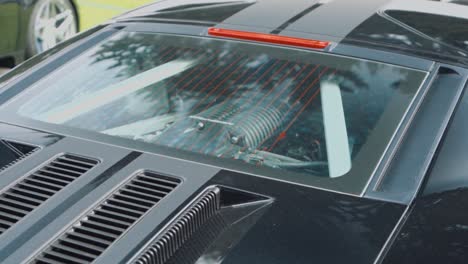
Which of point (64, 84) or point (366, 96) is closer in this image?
point (366, 96)

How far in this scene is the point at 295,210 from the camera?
2023 mm

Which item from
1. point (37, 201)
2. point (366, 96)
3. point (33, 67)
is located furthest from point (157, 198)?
point (33, 67)

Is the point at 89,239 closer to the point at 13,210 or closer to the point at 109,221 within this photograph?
the point at 109,221

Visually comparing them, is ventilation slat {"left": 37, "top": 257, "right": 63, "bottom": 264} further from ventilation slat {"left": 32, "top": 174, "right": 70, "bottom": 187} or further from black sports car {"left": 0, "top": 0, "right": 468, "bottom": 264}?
ventilation slat {"left": 32, "top": 174, "right": 70, "bottom": 187}

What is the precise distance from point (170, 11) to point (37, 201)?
4.11 feet

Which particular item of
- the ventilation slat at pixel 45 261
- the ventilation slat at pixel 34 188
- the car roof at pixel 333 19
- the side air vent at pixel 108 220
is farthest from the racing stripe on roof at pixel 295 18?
the ventilation slat at pixel 45 261

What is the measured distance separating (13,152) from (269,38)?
98 centimetres

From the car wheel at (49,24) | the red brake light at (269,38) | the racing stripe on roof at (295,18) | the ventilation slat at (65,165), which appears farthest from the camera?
the car wheel at (49,24)

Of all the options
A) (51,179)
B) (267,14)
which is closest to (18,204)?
(51,179)

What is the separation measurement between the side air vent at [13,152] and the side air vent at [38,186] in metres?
0.12

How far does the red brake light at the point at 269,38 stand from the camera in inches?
105

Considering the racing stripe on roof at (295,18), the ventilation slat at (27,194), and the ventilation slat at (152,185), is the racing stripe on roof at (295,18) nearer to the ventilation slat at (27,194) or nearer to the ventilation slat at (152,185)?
the ventilation slat at (152,185)

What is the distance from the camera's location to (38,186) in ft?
7.23

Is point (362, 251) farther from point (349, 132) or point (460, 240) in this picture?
point (349, 132)
